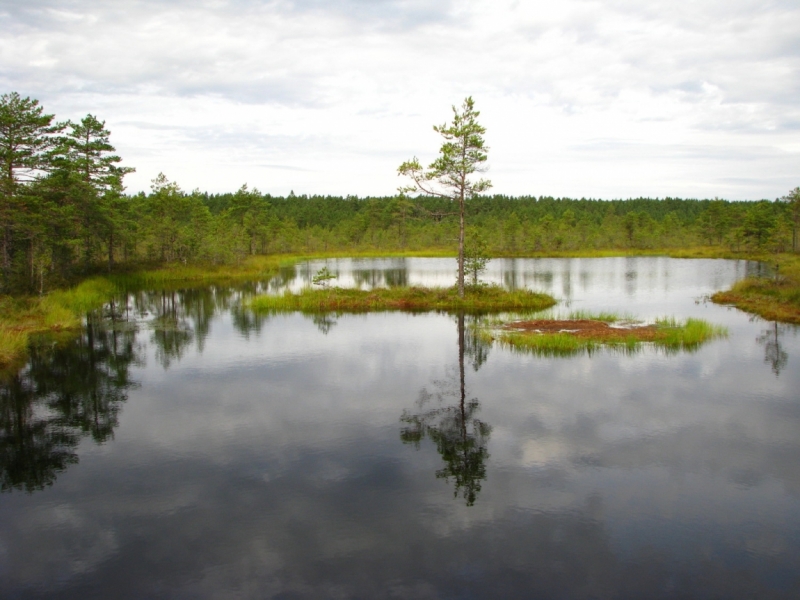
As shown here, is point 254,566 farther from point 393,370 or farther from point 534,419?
point 393,370

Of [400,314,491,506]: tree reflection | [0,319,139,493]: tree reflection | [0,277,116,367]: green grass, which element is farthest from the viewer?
[0,277,116,367]: green grass

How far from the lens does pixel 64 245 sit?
42.2 m

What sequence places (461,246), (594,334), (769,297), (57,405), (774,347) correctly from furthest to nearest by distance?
(461,246), (769,297), (594,334), (774,347), (57,405)

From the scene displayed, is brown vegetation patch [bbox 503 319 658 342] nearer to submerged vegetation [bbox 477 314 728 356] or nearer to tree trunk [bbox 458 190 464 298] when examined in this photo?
submerged vegetation [bbox 477 314 728 356]

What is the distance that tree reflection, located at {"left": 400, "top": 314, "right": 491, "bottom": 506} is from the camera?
46.9 ft

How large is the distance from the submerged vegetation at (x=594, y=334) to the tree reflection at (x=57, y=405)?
1795 centimetres

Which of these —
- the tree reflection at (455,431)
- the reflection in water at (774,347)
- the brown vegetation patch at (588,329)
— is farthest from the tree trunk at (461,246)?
the reflection in water at (774,347)

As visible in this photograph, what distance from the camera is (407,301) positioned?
1666 inches

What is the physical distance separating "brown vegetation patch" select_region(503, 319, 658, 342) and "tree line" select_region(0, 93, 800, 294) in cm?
1078

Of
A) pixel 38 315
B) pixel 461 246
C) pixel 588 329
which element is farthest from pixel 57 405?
pixel 461 246

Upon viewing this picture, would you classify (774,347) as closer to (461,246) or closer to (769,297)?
(769,297)

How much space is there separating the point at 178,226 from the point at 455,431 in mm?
61548

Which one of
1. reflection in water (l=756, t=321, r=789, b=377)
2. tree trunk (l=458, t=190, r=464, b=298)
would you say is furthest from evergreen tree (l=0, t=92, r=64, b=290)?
reflection in water (l=756, t=321, r=789, b=377)

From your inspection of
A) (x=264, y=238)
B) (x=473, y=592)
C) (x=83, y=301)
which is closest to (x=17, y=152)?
(x=83, y=301)
